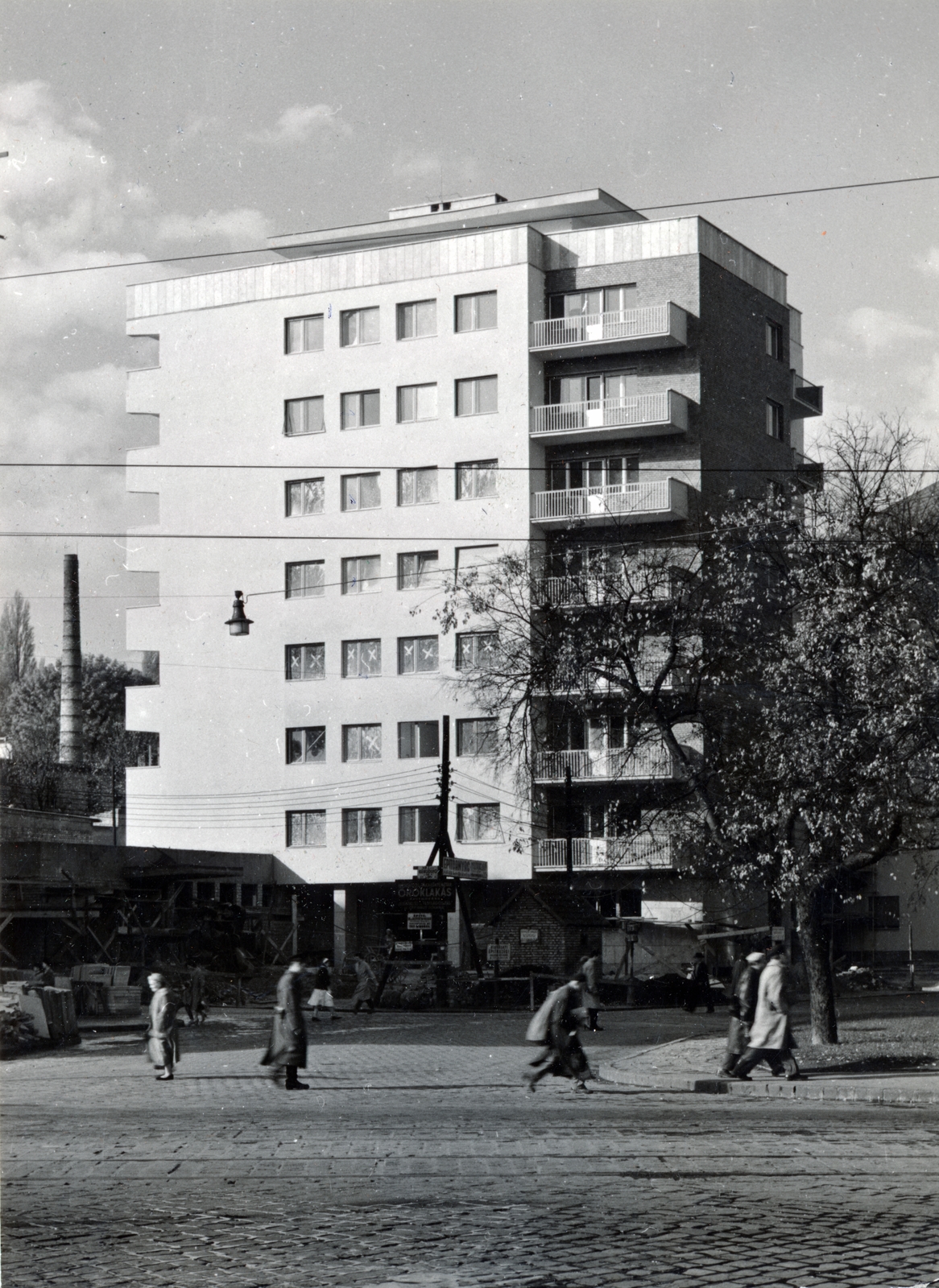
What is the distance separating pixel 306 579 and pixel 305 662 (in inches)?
109

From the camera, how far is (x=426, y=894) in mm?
37969

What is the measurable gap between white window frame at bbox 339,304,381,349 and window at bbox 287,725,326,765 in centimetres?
1277

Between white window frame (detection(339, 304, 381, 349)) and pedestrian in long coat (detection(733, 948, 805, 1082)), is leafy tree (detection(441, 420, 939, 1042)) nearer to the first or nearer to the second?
pedestrian in long coat (detection(733, 948, 805, 1082))

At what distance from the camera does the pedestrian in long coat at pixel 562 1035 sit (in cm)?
1809

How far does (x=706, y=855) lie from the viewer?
86.3 feet

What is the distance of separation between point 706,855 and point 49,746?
4139 cm

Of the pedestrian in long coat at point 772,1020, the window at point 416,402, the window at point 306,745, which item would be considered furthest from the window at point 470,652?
the pedestrian in long coat at point 772,1020

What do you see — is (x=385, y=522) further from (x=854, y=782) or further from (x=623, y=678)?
A: (x=854, y=782)

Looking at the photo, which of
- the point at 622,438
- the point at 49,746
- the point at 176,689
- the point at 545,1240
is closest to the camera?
the point at 545,1240

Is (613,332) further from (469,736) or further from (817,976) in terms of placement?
(817,976)

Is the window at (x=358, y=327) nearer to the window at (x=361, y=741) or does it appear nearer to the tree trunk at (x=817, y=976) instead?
the window at (x=361, y=741)

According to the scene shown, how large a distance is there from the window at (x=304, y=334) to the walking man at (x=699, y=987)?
2608 cm

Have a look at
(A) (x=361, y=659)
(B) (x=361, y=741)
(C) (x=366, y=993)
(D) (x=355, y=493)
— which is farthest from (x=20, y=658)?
(C) (x=366, y=993)

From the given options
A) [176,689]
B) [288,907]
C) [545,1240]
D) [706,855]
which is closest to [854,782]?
[706,855]
